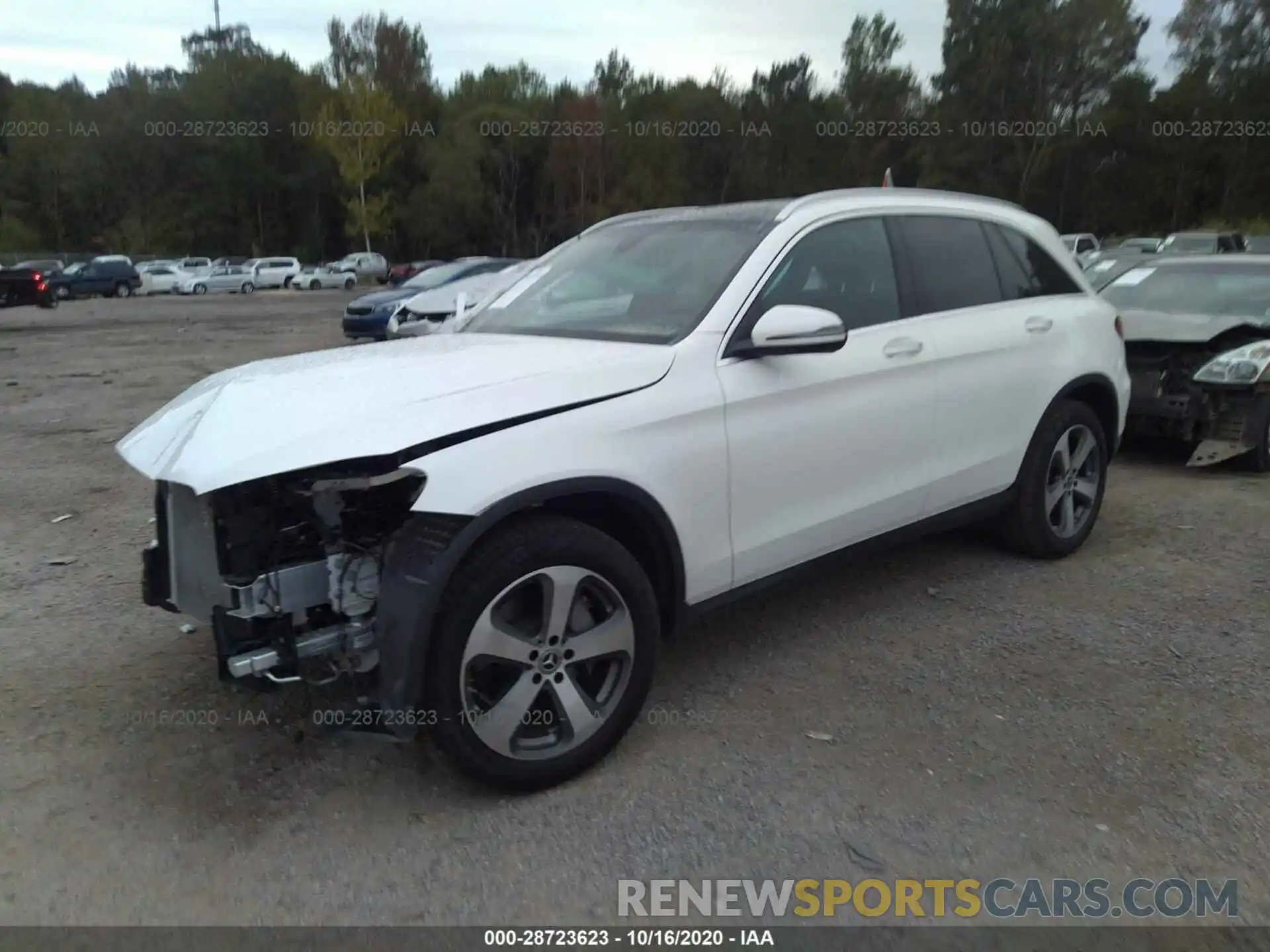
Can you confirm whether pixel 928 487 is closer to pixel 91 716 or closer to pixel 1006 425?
pixel 1006 425

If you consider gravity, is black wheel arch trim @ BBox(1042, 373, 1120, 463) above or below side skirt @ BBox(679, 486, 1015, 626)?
above

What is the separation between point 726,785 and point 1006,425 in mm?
2362

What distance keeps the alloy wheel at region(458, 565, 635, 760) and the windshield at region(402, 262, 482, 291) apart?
1607 centimetres

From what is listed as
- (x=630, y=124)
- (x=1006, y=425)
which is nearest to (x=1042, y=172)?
(x=630, y=124)

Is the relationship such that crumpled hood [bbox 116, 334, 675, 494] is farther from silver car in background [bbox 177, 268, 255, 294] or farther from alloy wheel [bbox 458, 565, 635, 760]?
silver car in background [bbox 177, 268, 255, 294]

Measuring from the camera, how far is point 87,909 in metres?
2.62

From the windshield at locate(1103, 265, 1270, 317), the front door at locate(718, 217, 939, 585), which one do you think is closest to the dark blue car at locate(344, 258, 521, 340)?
the windshield at locate(1103, 265, 1270, 317)

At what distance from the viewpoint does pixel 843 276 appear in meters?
4.05

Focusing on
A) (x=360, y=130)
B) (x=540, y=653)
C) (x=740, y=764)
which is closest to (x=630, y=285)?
(x=540, y=653)

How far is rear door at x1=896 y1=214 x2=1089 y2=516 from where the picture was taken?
14.3 feet

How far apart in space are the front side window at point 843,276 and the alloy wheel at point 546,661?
1241mm

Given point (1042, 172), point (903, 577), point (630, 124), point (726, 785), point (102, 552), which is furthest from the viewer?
point (630, 124)

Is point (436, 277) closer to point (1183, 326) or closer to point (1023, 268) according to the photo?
point (1183, 326)

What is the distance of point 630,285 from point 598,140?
52.7m
